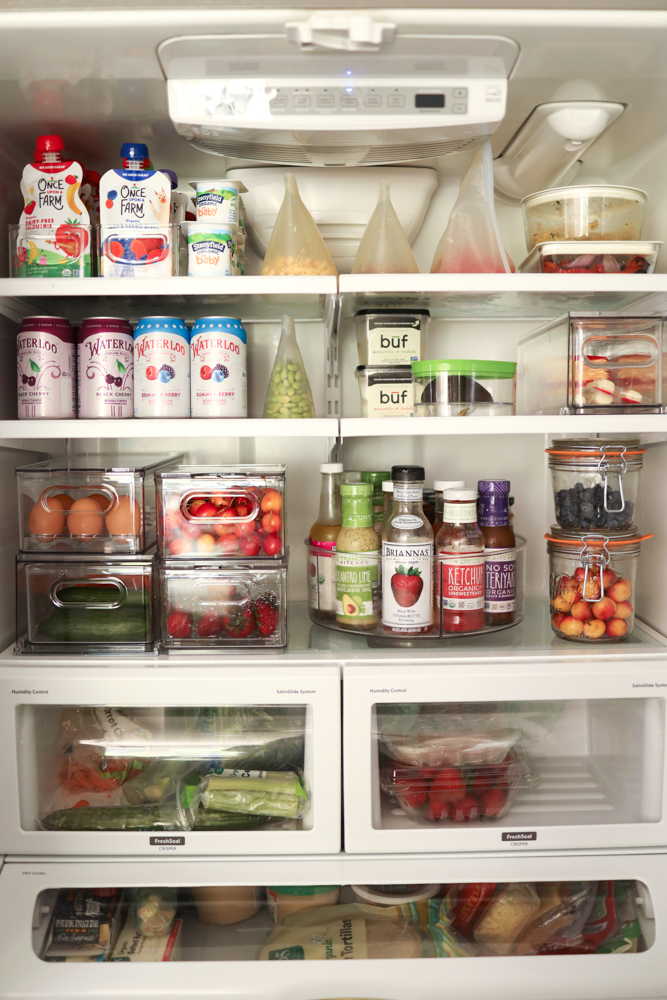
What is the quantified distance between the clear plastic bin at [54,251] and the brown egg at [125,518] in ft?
1.20

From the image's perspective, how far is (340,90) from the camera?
1034 mm

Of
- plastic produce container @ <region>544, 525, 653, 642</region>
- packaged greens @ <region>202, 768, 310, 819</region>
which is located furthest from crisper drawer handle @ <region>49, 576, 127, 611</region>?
plastic produce container @ <region>544, 525, 653, 642</region>

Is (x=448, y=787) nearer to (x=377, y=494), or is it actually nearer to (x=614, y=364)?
(x=377, y=494)

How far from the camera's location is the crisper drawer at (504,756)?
1.10 metres

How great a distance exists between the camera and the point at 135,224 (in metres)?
1.11

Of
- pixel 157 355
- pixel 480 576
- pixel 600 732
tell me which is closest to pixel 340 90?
pixel 157 355

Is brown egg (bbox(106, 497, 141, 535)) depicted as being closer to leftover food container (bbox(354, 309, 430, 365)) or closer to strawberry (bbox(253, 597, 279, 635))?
strawberry (bbox(253, 597, 279, 635))

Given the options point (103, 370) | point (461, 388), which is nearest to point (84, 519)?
point (103, 370)

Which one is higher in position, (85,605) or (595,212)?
(595,212)

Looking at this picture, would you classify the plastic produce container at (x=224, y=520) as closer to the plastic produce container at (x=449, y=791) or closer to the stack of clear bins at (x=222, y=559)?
the stack of clear bins at (x=222, y=559)

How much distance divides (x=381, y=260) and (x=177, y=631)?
70 centimetres

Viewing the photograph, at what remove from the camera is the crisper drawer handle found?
45.6 inches

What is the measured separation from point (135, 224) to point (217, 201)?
0.14m

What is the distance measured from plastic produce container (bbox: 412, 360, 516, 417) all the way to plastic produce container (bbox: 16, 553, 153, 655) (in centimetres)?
52
